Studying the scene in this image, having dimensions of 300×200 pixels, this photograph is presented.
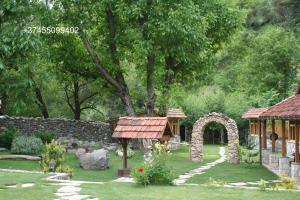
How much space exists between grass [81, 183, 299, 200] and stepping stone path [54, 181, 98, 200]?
0.20 meters

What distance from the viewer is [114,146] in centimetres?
2850

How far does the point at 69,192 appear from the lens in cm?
1112

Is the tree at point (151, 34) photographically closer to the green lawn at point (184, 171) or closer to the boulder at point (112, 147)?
the green lawn at point (184, 171)

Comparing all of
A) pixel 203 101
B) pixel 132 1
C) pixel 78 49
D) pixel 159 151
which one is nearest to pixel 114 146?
pixel 78 49

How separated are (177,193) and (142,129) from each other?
6.30m

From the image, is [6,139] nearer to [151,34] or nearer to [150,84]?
[150,84]

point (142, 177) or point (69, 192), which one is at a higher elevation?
point (142, 177)

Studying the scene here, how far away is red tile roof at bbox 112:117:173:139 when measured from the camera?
54.4 feet

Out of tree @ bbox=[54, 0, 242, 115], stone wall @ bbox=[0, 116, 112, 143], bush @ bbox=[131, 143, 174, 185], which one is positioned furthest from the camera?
stone wall @ bbox=[0, 116, 112, 143]

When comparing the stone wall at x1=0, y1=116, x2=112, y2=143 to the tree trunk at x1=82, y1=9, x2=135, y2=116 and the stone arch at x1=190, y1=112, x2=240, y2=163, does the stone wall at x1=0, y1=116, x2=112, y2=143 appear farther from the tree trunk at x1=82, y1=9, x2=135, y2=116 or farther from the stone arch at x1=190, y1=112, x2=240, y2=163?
the stone arch at x1=190, y1=112, x2=240, y2=163

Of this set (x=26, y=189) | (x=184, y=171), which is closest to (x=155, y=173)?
(x=26, y=189)

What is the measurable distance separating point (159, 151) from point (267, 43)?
1159 inches

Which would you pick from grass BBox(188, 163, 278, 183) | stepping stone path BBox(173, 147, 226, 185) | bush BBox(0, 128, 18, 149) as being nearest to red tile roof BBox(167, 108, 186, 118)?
stepping stone path BBox(173, 147, 226, 185)

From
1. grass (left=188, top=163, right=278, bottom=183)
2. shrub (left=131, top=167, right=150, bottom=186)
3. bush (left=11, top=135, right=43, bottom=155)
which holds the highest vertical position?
bush (left=11, top=135, right=43, bottom=155)
